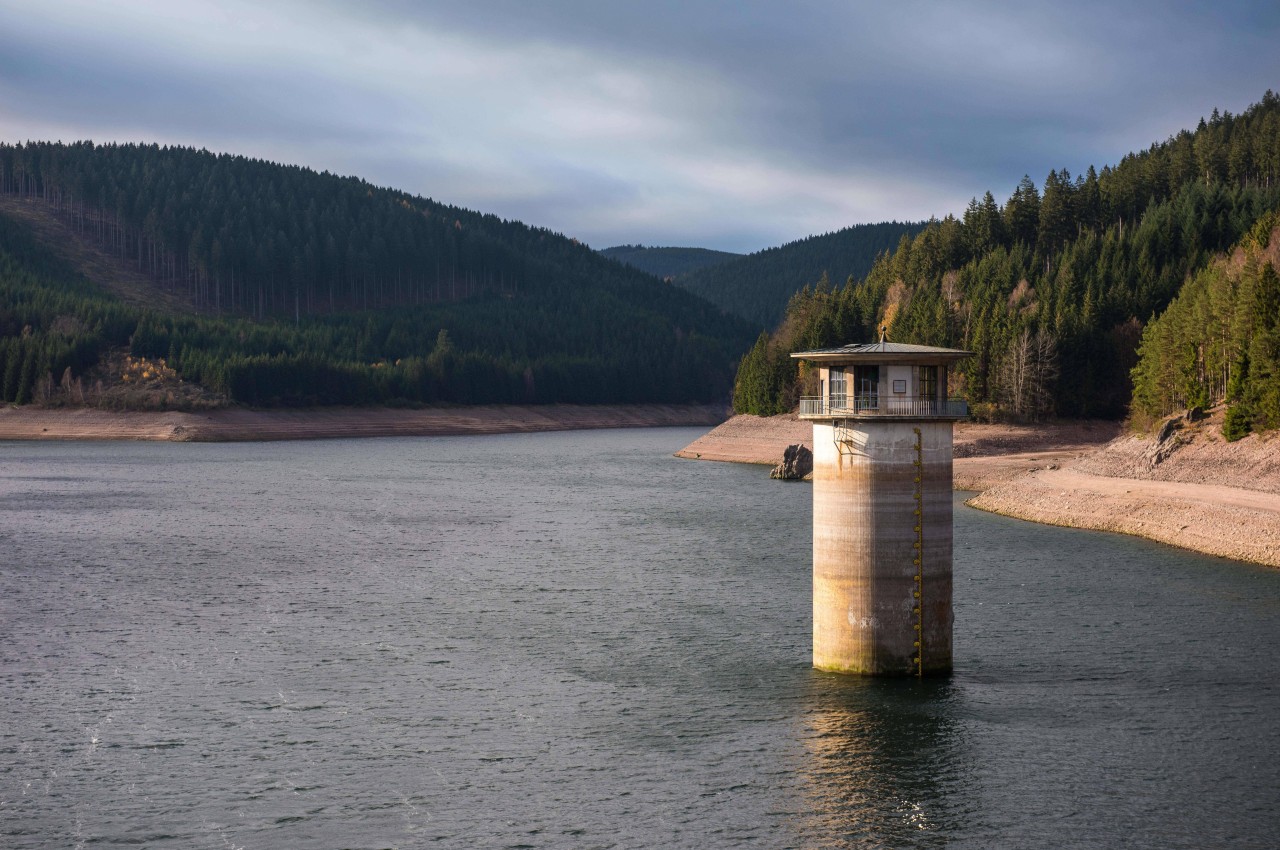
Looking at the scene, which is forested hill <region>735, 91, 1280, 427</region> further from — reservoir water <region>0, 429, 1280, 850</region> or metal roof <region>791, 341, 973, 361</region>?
metal roof <region>791, 341, 973, 361</region>

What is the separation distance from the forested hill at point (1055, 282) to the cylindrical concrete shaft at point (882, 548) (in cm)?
6513

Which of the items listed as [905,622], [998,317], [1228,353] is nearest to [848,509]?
[905,622]

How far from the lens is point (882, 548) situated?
3484 cm

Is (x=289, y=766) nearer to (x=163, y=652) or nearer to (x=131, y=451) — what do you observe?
(x=163, y=652)

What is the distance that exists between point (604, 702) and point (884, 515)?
10.1 meters

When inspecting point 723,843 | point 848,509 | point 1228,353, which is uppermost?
point 1228,353

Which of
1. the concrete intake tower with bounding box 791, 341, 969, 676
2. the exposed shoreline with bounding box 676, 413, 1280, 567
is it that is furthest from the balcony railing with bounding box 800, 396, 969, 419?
the exposed shoreline with bounding box 676, 413, 1280, 567

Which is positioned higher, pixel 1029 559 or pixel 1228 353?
pixel 1228 353

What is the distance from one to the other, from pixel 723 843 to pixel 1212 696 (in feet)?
59.5

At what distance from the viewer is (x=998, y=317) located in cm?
13612

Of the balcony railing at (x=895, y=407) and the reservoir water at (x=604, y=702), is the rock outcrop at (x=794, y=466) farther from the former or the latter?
the balcony railing at (x=895, y=407)

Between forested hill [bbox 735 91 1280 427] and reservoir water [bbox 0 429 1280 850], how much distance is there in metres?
53.9

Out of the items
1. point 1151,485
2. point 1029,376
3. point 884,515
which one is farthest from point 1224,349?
point 884,515

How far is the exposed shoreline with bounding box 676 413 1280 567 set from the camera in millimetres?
62156
